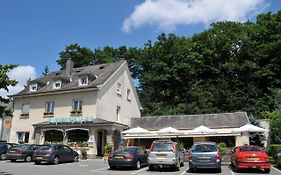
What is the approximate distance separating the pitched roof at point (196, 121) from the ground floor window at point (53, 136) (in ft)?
27.8

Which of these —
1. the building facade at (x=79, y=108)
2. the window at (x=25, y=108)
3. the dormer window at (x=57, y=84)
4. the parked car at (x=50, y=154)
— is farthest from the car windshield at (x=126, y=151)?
the window at (x=25, y=108)

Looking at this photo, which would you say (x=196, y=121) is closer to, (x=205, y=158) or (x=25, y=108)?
(x=205, y=158)

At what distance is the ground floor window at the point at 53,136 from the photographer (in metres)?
35.3

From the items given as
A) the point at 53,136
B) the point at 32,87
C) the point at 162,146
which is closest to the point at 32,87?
the point at 32,87

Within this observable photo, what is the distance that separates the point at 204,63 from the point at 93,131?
93.8ft

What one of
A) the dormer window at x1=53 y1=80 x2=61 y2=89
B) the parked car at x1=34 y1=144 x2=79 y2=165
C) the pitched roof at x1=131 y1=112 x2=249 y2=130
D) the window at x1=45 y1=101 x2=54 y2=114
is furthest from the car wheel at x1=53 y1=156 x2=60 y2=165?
the dormer window at x1=53 y1=80 x2=61 y2=89

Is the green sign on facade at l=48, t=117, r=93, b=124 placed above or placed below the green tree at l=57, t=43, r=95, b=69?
below

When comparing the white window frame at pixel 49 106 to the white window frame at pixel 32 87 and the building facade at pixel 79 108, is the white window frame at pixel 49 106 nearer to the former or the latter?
the building facade at pixel 79 108

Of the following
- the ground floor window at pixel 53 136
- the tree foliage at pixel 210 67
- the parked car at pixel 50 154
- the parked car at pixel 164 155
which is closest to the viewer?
the parked car at pixel 164 155

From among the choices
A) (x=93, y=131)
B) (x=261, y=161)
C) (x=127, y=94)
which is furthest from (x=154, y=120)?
(x=261, y=161)

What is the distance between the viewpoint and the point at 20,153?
1054 inches

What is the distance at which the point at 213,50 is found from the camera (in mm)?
54594

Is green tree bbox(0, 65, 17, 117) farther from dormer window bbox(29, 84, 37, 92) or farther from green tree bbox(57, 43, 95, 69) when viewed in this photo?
green tree bbox(57, 43, 95, 69)

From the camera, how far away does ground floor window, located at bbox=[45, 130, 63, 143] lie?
3531cm
